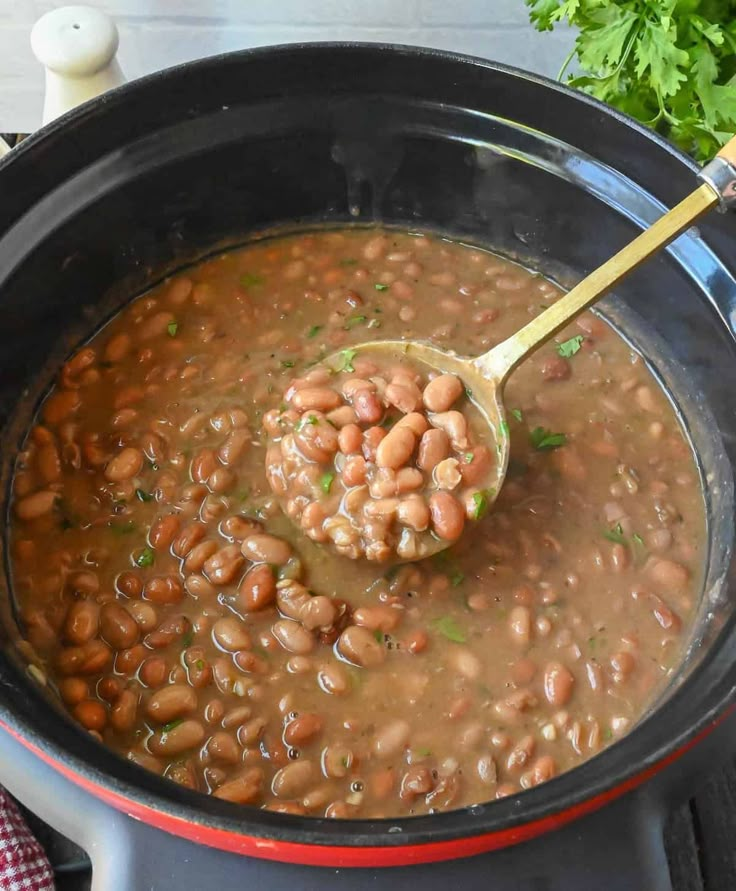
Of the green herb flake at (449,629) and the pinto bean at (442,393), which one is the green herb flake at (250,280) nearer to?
the pinto bean at (442,393)

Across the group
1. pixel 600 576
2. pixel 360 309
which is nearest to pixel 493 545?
pixel 600 576

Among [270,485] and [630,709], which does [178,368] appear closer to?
[270,485]

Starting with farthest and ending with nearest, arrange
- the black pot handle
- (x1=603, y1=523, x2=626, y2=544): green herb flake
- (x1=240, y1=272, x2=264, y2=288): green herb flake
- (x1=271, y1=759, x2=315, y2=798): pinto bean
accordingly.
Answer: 1. (x1=240, y1=272, x2=264, y2=288): green herb flake
2. (x1=603, y1=523, x2=626, y2=544): green herb flake
3. (x1=271, y1=759, x2=315, y2=798): pinto bean
4. the black pot handle

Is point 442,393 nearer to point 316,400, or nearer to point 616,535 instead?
point 316,400

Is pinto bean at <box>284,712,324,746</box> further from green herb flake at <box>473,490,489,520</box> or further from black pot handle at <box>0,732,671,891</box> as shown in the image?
green herb flake at <box>473,490,489,520</box>

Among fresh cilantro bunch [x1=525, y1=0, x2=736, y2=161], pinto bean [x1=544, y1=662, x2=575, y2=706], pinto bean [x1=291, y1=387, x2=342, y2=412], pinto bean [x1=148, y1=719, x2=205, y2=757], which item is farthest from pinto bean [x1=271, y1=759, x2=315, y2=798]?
fresh cilantro bunch [x1=525, y1=0, x2=736, y2=161]

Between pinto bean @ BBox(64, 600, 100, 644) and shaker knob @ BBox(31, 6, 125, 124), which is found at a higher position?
shaker knob @ BBox(31, 6, 125, 124)
